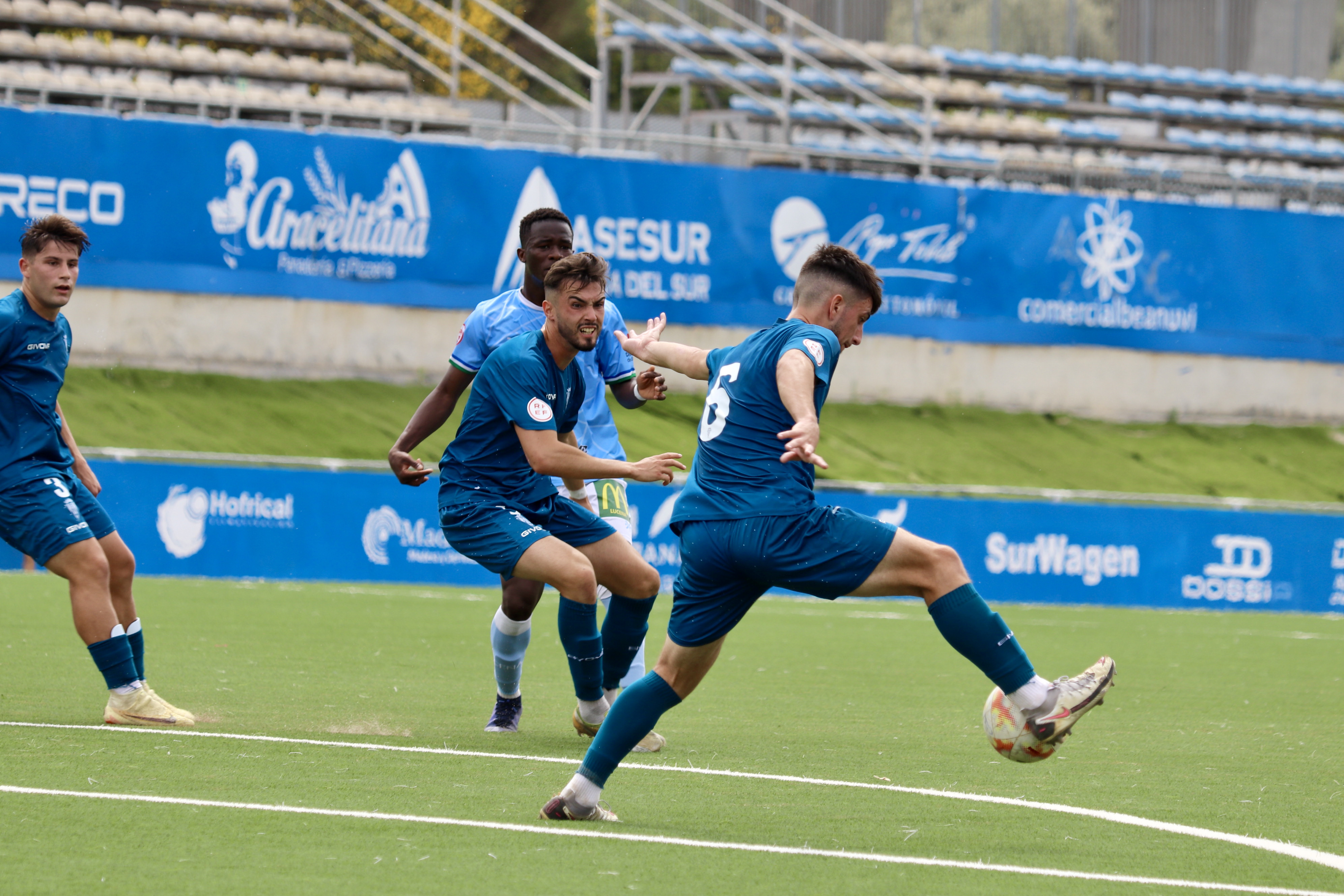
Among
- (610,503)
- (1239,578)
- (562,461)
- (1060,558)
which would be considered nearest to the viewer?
(562,461)

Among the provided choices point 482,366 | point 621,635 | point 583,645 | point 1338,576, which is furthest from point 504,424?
point 1338,576

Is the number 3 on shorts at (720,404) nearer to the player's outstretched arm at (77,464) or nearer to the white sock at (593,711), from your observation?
the white sock at (593,711)

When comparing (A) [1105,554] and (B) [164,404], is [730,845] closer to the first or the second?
(A) [1105,554]

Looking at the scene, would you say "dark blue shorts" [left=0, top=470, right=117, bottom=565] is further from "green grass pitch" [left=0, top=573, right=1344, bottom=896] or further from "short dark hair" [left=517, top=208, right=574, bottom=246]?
"short dark hair" [left=517, top=208, right=574, bottom=246]

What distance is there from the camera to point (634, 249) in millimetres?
22797

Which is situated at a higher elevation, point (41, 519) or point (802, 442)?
point (802, 442)

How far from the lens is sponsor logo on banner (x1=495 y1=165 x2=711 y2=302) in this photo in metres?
22.2

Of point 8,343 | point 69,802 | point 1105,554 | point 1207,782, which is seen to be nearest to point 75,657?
point 8,343

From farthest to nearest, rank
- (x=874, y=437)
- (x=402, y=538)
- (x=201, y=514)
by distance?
(x=874, y=437) → (x=402, y=538) → (x=201, y=514)

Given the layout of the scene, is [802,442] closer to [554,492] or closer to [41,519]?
[554,492]

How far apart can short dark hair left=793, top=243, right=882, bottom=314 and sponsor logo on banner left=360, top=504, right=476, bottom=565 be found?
1125cm

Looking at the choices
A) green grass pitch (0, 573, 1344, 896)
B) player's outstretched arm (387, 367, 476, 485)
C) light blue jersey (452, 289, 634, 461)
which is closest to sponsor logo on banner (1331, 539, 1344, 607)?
green grass pitch (0, 573, 1344, 896)

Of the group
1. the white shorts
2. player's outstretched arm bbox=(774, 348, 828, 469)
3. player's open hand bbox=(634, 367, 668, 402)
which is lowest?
the white shorts

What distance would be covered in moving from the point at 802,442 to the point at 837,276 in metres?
0.75
